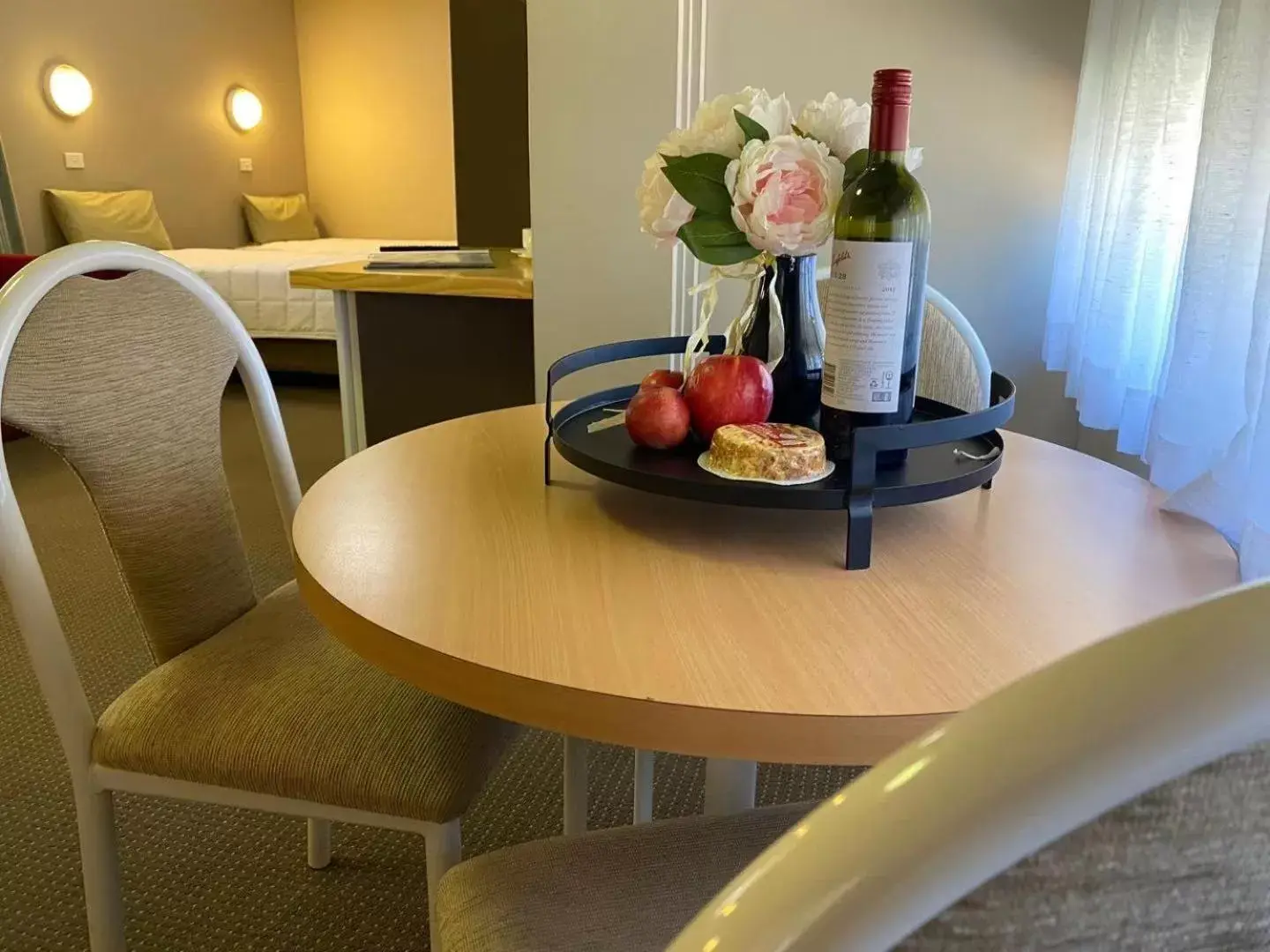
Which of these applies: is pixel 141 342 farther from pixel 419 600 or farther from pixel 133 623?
pixel 133 623

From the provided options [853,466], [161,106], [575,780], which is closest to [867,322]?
[853,466]

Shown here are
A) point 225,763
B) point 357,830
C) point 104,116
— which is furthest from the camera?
point 104,116

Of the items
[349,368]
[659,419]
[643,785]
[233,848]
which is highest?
[659,419]

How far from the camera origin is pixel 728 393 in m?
0.99

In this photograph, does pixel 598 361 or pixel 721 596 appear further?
pixel 598 361

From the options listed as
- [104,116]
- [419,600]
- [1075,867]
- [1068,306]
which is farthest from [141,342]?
[104,116]

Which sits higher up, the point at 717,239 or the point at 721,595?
the point at 717,239

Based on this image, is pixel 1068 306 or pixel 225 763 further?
pixel 1068 306

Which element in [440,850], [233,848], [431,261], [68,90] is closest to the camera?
[440,850]

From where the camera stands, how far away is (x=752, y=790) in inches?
41.0

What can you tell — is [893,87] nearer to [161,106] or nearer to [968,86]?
[968,86]

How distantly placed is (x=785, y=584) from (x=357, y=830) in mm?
1223

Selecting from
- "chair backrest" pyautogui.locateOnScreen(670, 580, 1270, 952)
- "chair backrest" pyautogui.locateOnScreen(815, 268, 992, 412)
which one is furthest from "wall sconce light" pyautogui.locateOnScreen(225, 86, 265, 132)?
"chair backrest" pyautogui.locateOnScreen(670, 580, 1270, 952)

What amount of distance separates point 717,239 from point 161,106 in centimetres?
652
